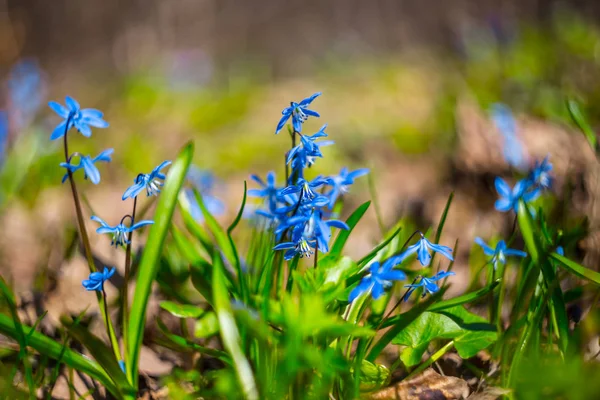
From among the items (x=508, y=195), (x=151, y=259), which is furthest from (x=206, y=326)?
(x=508, y=195)

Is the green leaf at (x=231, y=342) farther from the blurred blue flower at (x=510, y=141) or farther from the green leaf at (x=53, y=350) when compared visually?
the blurred blue flower at (x=510, y=141)

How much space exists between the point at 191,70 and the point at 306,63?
8.43 ft

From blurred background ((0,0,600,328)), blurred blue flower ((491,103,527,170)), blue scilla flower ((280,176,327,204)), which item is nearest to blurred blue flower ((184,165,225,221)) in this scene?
blurred background ((0,0,600,328))

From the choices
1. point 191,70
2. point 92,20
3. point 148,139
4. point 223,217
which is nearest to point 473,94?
point 223,217

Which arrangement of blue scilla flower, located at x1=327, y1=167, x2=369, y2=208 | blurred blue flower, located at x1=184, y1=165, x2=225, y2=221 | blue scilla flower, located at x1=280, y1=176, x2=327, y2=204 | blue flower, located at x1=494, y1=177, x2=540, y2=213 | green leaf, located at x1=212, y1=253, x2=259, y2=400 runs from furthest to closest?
blurred blue flower, located at x1=184, y1=165, x2=225, y2=221, blue flower, located at x1=494, y1=177, x2=540, y2=213, blue scilla flower, located at x1=327, y1=167, x2=369, y2=208, blue scilla flower, located at x1=280, y1=176, x2=327, y2=204, green leaf, located at x1=212, y1=253, x2=259, y2=400

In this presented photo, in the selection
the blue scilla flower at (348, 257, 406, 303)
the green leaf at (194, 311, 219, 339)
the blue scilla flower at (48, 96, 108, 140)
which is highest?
the blue scilla flower at (48, 96, 108, 140)

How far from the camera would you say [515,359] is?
1.40 meters

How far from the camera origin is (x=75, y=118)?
4.75 ft

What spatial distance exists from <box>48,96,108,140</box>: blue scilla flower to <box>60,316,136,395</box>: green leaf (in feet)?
1.75

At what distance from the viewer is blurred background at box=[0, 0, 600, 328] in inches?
115

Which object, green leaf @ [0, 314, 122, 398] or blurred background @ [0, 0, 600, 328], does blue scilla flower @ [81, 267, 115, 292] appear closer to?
green leaf @ [0, 314, 122, 398]

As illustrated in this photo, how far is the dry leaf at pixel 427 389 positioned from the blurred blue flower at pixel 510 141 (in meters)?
1.78

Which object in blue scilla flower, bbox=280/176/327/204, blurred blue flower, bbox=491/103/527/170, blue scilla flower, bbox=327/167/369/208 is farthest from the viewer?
blurred blue flower, bbox=491/103/527/170

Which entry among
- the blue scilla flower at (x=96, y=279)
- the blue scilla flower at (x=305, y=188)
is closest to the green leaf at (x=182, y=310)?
the blue scilla flower at (x=96, y=279)
